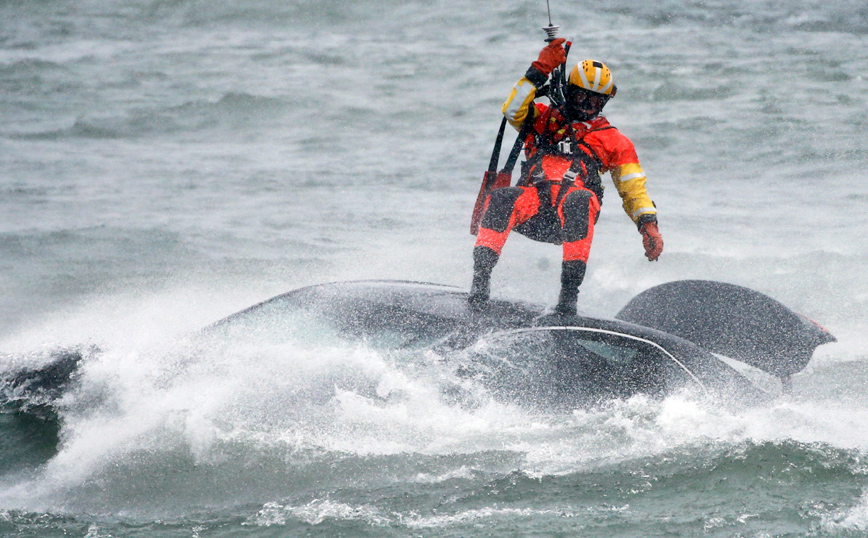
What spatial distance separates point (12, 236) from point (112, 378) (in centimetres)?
696

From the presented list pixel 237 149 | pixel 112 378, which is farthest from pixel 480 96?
pixel 112 378

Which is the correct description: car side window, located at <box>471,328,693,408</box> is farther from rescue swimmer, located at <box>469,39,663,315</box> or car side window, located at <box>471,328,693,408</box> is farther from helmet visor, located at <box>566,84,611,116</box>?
helmet visor, located at <box>566,84,611,116</box>

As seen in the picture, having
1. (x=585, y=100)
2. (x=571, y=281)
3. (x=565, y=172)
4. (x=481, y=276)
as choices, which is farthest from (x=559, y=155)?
(x=481, y=276)

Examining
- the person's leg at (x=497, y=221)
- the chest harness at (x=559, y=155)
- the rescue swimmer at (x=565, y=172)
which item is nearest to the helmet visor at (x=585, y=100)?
the rescue swimmer at (x=565, y=172)

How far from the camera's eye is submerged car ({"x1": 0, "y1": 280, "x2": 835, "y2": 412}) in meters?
4.74

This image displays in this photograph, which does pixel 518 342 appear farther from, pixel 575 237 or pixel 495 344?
pixel 575 237

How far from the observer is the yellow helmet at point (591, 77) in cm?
578

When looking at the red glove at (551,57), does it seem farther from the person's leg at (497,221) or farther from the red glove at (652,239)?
the red glove at (652,239)

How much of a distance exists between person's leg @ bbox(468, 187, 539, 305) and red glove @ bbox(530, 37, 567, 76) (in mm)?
713

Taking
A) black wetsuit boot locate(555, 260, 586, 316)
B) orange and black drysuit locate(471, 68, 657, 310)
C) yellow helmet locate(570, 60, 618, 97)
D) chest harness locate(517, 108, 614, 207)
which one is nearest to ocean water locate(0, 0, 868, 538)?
black wetsuit boot locate(555, 260, 586, 316)

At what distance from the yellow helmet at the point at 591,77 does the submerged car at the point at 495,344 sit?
1.48 metres

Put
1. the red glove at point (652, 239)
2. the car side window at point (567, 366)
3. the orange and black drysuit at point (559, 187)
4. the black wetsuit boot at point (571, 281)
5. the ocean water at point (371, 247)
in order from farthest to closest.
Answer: the red glove at point (652, 239) < the orange and black drysuit at point (559, 187) < the black wetsuit boot at point (571, 281) < the car side window at point (567, 366) < the ocean water at point (371, 247)

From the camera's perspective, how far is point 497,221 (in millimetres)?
5508

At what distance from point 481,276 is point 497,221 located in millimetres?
386
